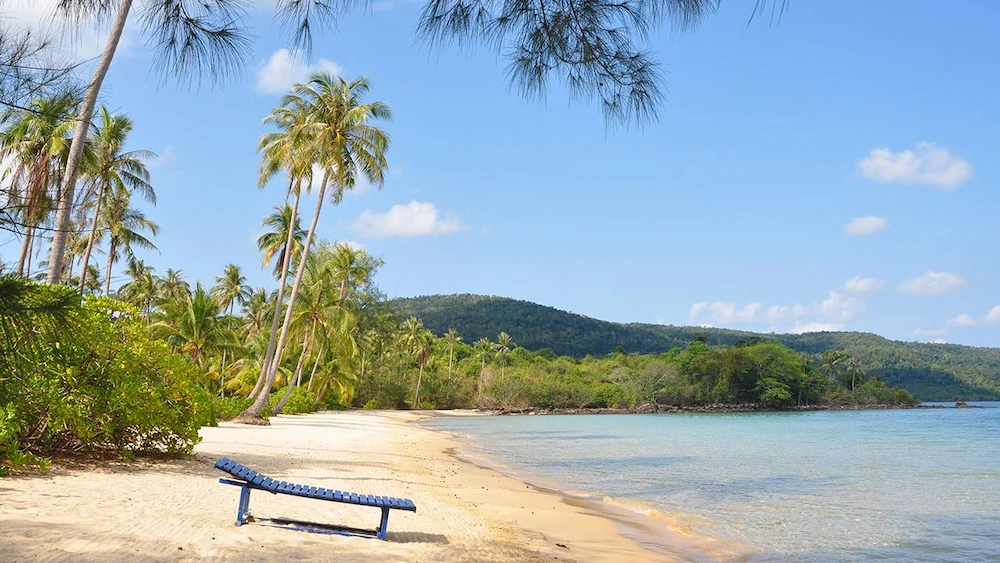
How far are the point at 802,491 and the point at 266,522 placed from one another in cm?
1183

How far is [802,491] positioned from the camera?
14055 millimetres

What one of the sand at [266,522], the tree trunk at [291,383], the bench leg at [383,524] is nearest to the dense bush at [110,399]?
the sand at [266,522]

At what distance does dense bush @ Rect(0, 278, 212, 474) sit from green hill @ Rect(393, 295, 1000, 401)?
103942mm

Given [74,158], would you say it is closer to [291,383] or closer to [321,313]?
[321,313]

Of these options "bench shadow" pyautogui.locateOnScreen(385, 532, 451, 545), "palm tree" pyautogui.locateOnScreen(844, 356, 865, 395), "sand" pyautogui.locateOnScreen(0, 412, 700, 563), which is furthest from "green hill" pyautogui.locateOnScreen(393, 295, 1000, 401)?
"bench shadow" pyautogui.locateOnScreen(385, 532, 451, 545)

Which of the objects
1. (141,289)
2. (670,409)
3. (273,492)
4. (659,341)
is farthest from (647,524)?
(659,341)

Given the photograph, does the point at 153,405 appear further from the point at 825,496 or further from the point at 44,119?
the point at 825,496

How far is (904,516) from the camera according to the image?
11328 mm

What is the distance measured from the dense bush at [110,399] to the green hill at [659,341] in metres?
104

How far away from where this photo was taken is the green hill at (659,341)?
11844 centimetres

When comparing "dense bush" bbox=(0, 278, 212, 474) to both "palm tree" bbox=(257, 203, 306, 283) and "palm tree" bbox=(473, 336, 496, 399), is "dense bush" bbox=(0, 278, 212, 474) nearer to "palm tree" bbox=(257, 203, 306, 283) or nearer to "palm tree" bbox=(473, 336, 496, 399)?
"palm tree" bbox=(257, 203, 306, 283)

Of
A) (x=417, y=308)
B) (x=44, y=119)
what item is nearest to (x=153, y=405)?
(x=44, y=119)

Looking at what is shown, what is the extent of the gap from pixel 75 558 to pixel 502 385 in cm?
7172

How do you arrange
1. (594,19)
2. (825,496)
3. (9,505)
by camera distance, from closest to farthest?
(594,19) → (9,505) → (825,496)
